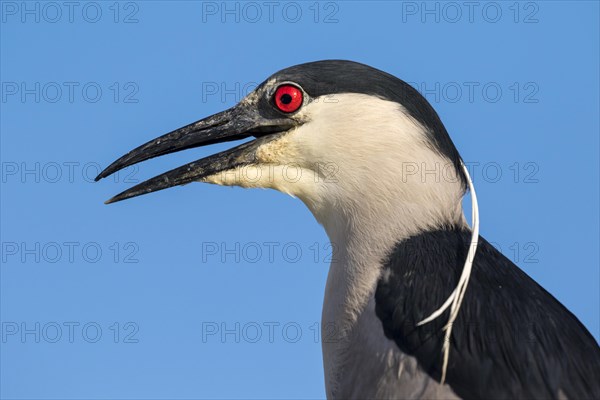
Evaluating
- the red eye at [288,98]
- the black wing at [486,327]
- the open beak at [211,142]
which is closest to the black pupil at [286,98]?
the red eye at [288,98]

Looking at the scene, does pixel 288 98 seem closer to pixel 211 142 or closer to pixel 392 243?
pixel 211 142

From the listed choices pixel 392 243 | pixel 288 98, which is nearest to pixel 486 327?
pixel 392 243

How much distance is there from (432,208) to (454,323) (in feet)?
2.62

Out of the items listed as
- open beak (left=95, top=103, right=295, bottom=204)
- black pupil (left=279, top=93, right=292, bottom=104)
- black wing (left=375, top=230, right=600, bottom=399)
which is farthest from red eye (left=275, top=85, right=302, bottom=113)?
black wing (left=375, top=230, right=600, bottom=399)

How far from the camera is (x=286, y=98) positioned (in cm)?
566

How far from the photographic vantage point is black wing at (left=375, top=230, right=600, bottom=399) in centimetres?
441

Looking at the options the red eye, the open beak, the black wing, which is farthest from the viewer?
the open beak

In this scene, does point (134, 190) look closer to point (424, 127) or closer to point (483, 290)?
point (424, 127)

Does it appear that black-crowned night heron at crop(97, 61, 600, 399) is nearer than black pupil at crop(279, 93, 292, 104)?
Yes

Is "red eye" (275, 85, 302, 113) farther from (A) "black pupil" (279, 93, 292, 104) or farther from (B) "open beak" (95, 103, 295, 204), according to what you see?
(B) "open beak" (95, 103, 295, 204)

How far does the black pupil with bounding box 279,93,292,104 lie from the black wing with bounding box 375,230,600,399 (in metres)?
1.17

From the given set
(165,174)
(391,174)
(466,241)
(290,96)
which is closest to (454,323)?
(466,241)

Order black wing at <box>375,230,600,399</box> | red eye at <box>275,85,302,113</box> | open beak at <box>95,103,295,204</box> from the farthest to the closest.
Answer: open beak at <box>95,103,295,204</box> < red eye at <box>275,85,302,113</box> < black wing at <box>375,230,600,399</box>

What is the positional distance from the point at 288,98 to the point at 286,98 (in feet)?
0.05
